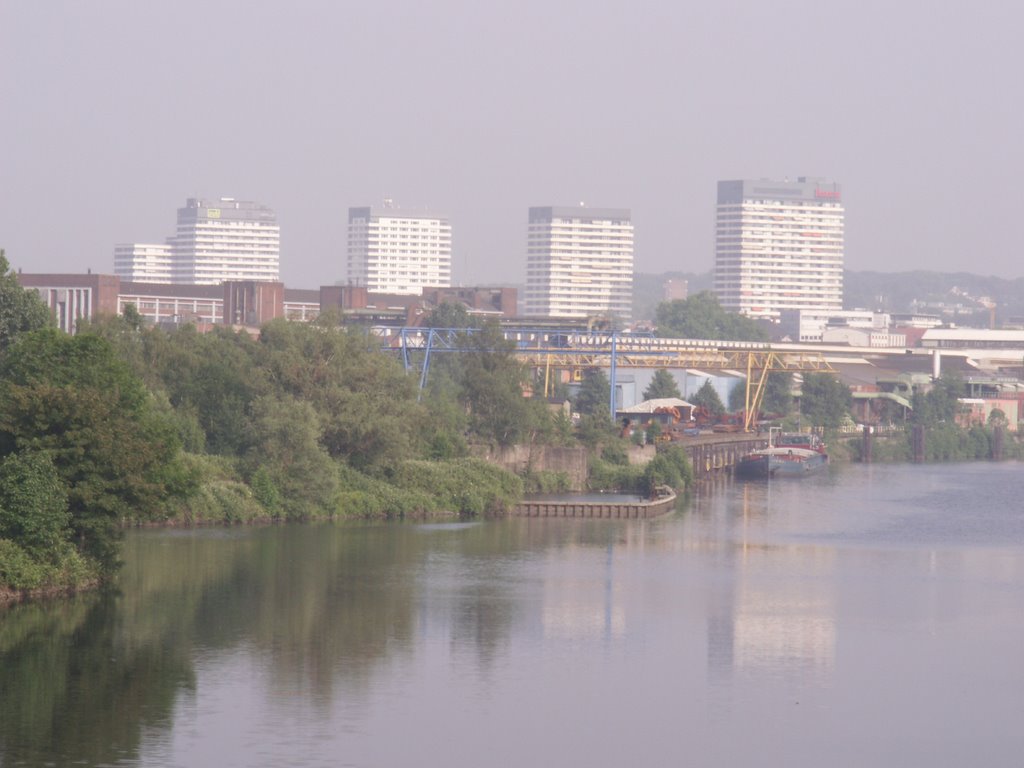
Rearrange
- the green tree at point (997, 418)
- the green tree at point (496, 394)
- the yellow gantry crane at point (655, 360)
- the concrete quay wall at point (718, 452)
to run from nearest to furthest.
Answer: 1. the green tree at point (496, 394)
2. the concrete quay wall at point (718, 452)
3. the yellow gantry crane at point (655, 360)
4. the green tree at point (997, 418)

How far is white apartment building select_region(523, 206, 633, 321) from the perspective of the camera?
164750mm

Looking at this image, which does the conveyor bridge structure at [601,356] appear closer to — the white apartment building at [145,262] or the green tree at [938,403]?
the green tree at [938,403]

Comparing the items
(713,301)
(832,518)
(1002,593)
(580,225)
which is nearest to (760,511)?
(832,518)

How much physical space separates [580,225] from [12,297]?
136m

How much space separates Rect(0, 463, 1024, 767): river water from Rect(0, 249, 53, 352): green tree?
4.35m

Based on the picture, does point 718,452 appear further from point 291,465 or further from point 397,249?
point 397,249

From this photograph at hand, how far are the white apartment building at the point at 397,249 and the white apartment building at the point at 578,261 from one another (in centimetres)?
1205

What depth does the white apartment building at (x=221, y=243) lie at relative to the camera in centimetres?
16662

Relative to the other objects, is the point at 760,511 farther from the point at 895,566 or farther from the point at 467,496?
the point at 895,566

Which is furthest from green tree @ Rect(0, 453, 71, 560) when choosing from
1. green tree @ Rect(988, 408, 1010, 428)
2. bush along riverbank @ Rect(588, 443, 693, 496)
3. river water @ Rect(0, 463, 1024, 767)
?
green tree @ Rect(988, 408, 1010, 428)

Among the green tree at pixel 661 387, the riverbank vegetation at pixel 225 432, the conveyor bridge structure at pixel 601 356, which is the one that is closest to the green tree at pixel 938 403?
the conveyor bridge structure at pixel 601 356

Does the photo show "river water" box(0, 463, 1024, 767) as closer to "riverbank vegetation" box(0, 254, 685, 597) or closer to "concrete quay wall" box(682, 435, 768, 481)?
"riverbank vegetation" box(0, 254, 685, 597)

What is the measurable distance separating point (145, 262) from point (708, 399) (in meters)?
106

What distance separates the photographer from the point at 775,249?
16988 cm
